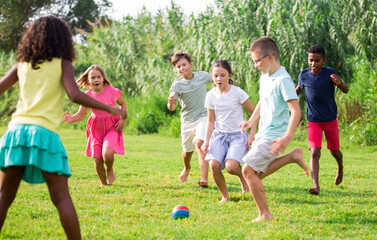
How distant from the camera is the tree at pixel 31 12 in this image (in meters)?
38.6

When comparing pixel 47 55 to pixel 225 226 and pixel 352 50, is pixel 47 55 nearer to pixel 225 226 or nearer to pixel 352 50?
pixel 225 226

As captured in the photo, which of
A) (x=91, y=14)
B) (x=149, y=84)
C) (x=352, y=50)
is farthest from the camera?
(x=91, y=14)

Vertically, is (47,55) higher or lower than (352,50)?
lower

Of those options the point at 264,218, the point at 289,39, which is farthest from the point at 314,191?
the point at 289,39

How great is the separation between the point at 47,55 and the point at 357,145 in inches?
404

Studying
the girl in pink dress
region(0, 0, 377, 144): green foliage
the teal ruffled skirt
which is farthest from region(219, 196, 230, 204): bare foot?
region(0, 0, 377, 144): green foliage

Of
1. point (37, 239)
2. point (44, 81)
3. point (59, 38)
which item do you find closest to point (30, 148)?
point (44, 81)

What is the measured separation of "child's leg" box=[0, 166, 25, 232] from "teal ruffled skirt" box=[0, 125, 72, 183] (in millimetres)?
71

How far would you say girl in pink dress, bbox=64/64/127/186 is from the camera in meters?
6.78

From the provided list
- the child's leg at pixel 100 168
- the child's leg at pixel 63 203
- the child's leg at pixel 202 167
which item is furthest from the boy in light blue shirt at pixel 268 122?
the child's leg at pixel 100 168

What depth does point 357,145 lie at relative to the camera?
1207 cm

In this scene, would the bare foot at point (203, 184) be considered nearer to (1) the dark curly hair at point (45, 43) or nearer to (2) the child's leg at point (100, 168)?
(2) the child's leg at point (100, 168)

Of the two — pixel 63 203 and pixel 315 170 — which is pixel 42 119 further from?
pixel 315 170

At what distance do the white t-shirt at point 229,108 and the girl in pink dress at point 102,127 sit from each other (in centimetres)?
159
